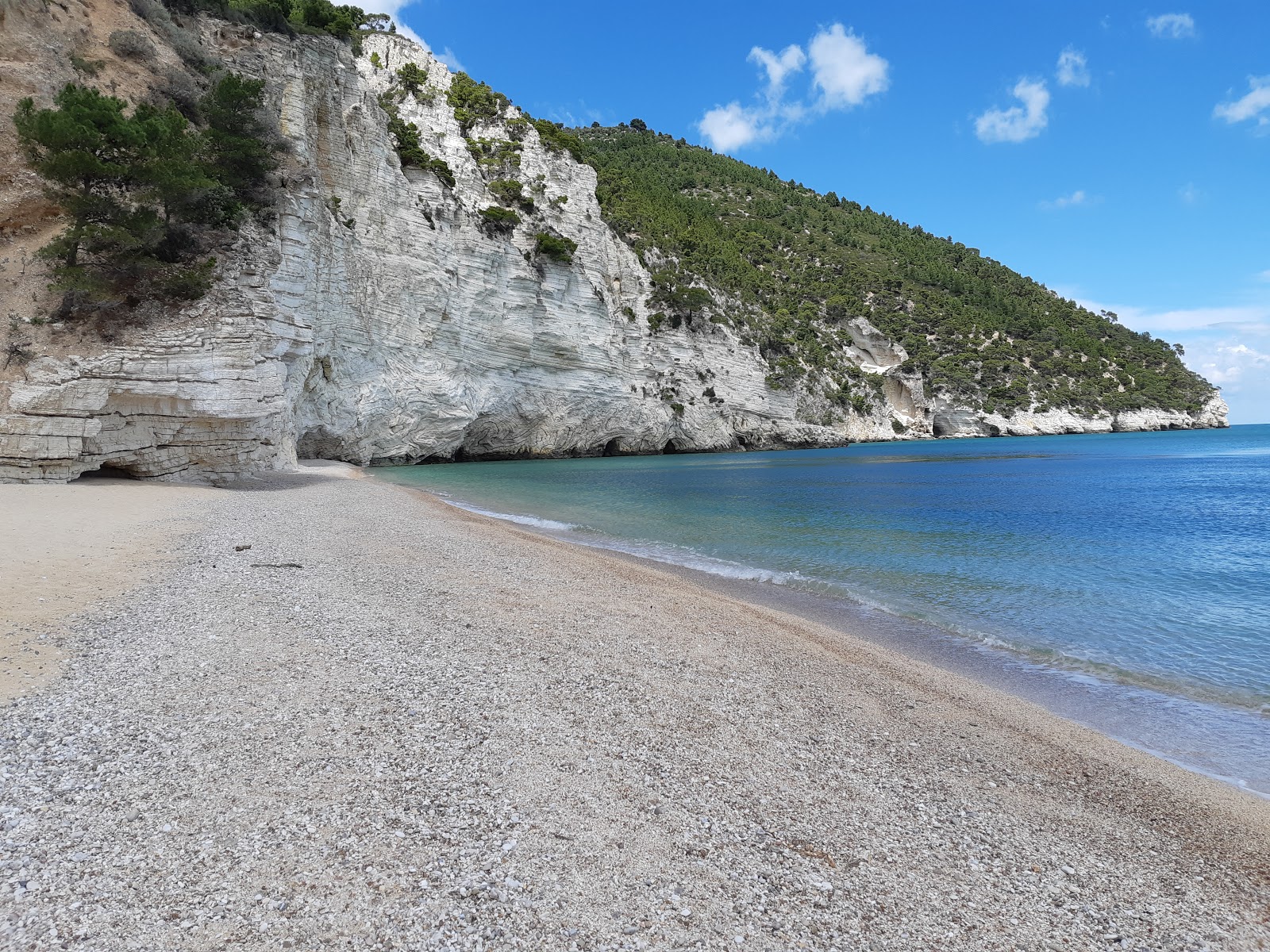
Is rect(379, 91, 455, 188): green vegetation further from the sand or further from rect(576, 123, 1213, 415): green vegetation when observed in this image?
the sand

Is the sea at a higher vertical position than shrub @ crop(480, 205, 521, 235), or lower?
lower

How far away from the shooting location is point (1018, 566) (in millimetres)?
13164

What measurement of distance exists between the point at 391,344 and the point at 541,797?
33.4 meters

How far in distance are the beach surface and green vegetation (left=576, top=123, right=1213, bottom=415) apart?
48.4 m

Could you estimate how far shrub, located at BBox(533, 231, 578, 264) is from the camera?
41844 millimetres

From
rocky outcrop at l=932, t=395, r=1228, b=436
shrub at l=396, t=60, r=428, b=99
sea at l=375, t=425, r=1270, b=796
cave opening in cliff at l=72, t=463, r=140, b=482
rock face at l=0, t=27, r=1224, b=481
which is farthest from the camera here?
rocky outcrop at l=932, t=395, r=1228, b=436

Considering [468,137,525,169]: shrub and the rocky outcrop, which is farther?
the rocky outcrop

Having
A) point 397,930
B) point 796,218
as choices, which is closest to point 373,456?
point 397,930

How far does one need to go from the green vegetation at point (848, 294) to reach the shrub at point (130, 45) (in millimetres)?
35307

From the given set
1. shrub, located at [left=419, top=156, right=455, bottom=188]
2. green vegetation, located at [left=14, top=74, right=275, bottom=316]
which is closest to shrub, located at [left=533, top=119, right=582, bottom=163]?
shrub, located at [left=419, top=156, right=455, bottom=188]

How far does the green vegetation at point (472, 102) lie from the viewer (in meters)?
45.5

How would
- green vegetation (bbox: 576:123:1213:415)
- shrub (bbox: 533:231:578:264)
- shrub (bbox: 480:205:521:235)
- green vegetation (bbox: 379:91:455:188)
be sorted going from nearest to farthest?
green vegetation (bbox: 379:91:455:188)
shrub (bbox: 480:205:521:235)
shrub (bbox: 533:231:578:264)
green vegetation (bbox: 576:123:1213:415)

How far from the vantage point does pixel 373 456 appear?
1444 inches

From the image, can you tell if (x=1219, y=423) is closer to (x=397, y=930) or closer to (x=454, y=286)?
(x=454, y=286)
